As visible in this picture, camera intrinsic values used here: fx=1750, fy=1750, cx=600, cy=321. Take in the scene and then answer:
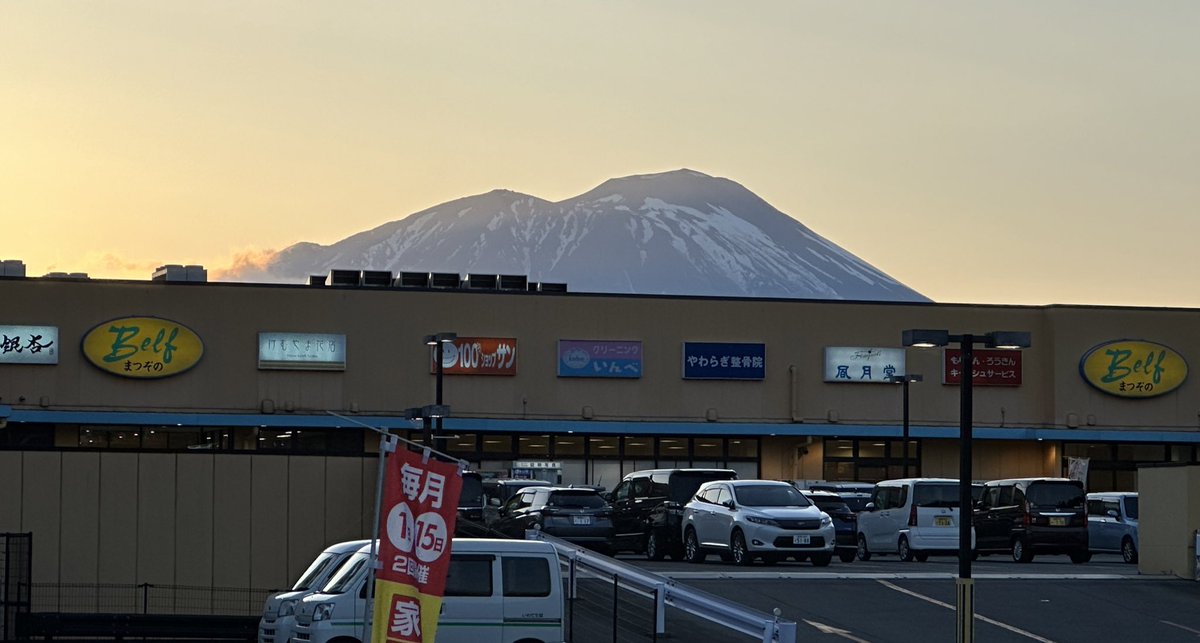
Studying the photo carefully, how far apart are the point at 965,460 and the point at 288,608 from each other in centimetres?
904

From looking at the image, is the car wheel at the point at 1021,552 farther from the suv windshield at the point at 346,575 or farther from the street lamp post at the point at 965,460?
the suv windshield at the point at 346,575

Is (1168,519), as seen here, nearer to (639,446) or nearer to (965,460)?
(965,460)

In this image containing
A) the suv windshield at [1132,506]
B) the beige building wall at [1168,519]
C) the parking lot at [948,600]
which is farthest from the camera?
the suv windshield at [1132,506]

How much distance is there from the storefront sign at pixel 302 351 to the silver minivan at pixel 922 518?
26940 millimetres

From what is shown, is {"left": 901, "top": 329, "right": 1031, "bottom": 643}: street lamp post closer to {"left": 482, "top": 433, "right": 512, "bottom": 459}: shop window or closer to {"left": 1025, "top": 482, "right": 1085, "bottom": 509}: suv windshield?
{"left": 1025, "top": 482, "right": 1085, "bottom": 509}: suv windshield

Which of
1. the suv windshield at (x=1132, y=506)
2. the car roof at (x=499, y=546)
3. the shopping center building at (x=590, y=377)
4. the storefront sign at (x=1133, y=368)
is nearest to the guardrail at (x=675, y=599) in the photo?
the car roof at (x=499, y=546)

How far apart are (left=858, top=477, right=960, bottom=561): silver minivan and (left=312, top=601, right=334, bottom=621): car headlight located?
20452 millimetres

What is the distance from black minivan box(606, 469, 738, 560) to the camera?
1406 inches

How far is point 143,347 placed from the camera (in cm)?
5994

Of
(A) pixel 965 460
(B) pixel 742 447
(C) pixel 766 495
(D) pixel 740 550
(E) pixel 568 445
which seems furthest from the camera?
(B) pixel 742 447

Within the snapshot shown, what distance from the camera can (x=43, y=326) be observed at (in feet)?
194

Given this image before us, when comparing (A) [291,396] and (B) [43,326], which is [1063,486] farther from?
(B) [43,326]

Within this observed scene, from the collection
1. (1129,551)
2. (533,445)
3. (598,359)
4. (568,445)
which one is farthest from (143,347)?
(1129,551)

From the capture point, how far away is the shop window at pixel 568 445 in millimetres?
62438
